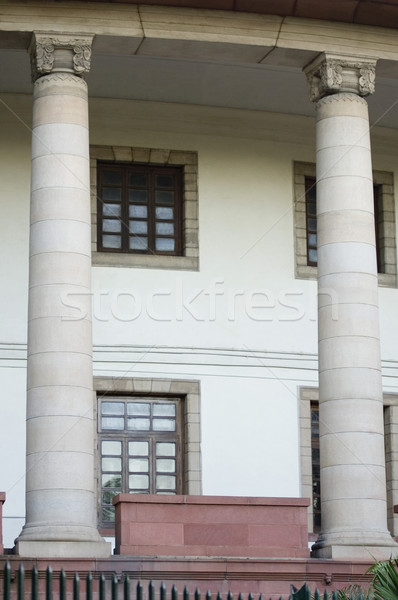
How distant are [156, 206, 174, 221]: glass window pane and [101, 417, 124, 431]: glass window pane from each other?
395 centimetres

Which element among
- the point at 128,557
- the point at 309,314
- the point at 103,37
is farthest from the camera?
the point at 309,314

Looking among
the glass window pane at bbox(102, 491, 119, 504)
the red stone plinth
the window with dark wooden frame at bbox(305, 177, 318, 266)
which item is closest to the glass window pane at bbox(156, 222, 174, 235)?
Answer: the window with dark wooden frame at bbox(305, 177, 318, 266)

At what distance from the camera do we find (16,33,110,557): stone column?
18.7 metres

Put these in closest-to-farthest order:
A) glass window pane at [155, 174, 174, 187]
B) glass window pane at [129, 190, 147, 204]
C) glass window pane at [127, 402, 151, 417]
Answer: glass window pane at [127, 402, 151, 417], glass window pane at [129, 190, 147, 204], glass window pane at [155, 174, 174, 187]

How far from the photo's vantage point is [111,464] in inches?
943

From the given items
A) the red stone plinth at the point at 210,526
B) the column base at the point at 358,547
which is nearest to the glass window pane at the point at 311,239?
the red stone plinth at the point at 210,526

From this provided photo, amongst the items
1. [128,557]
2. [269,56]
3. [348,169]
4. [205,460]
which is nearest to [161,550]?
[128,557]

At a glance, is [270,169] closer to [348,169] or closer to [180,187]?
[180,187]

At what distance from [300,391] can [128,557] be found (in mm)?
7370

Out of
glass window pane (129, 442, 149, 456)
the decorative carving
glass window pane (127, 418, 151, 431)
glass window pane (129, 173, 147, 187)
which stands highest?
the decorative carving

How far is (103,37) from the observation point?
20.7 meters

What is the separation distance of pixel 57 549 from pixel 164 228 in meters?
8.59

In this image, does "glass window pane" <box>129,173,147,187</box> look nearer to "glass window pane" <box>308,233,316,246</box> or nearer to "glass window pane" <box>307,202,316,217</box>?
"glass window pane" <box>307,202,316,217</box>

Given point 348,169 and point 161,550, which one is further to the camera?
point 348,169
